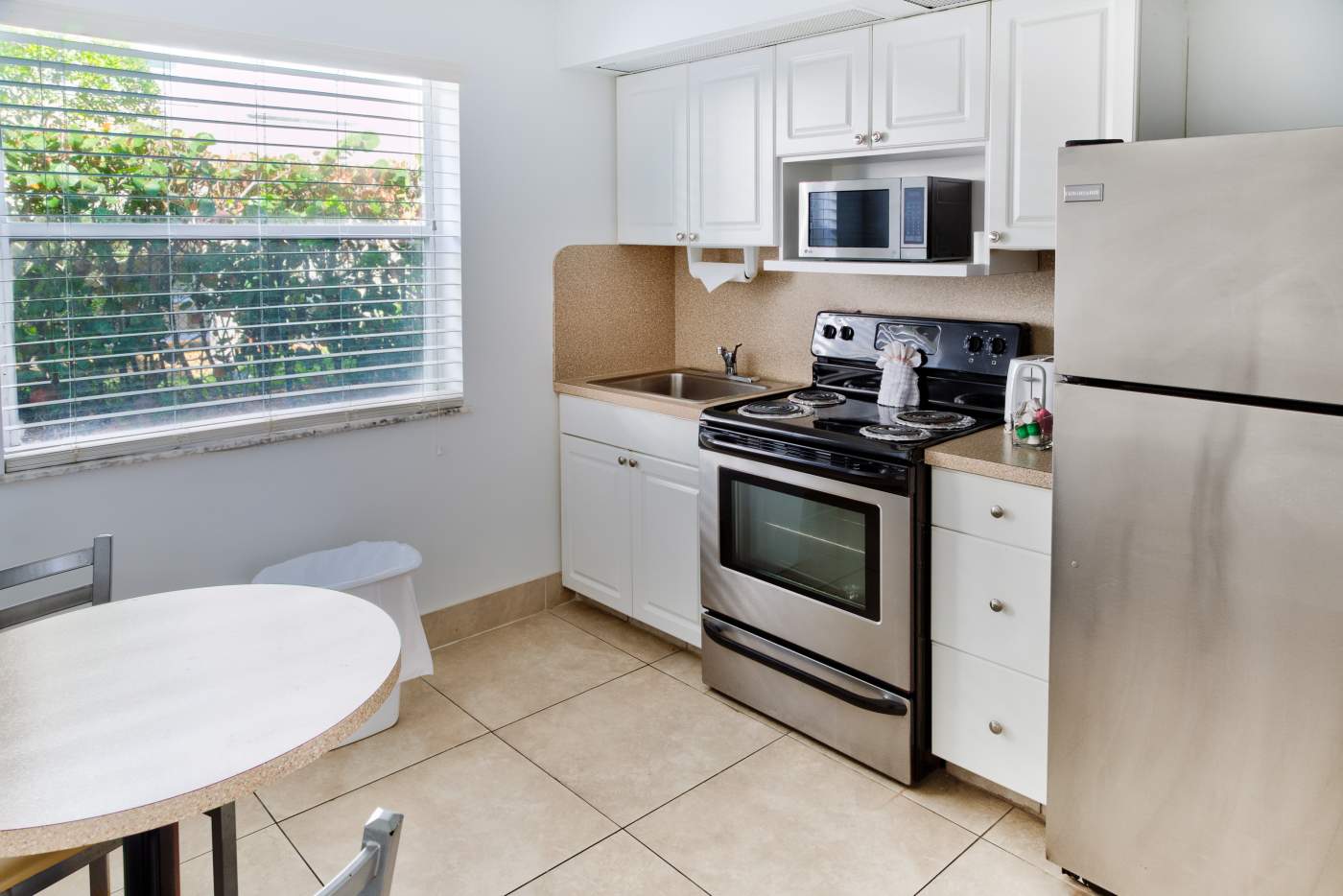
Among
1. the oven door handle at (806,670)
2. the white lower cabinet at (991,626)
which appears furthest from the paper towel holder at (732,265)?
the white lower cabinet at (991,626)

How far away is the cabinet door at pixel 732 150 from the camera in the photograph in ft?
10.6

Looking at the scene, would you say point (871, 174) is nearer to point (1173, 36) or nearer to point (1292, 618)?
point (1173, 36)

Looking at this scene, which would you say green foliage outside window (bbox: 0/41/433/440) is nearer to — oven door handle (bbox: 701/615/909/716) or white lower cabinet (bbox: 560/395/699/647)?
white lower cabinet (bbox: 560/395/699/647)

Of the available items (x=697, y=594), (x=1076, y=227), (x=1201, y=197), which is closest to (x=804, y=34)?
(x=1076, y=227)

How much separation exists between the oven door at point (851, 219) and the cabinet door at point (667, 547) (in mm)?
831

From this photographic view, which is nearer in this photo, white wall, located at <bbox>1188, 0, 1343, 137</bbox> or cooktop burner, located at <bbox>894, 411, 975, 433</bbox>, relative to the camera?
white wall, located at <bbox>1188, 0, 1343, 137</bbox>

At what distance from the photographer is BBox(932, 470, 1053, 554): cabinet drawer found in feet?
7.57

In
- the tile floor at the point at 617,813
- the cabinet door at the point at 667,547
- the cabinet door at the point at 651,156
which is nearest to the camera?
the tile floor at the point at 617,813

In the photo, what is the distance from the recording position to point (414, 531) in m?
3.48

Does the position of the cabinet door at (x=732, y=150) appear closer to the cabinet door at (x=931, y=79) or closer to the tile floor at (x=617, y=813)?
the cabinet door at (x=931, y=79)

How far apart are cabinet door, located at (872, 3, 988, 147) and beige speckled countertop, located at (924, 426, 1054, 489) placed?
31.9 inches

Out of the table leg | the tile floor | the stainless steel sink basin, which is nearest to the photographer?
the table leg

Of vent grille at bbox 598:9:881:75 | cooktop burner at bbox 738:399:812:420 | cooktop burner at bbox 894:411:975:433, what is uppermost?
vent grille at bbox 598:9:881:75

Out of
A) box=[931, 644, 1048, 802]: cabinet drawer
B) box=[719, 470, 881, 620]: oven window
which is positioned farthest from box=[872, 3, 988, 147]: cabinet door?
box=[931, 644, 1048, 802]: cabinet drawer
